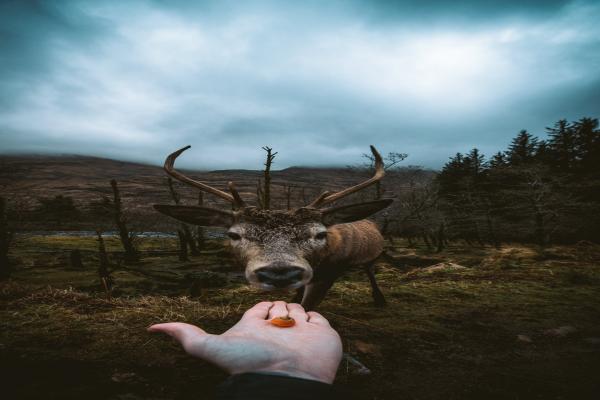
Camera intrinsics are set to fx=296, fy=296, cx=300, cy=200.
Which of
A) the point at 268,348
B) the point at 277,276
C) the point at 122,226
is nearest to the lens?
the point at 268,348

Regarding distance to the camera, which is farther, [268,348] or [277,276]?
[277,276]

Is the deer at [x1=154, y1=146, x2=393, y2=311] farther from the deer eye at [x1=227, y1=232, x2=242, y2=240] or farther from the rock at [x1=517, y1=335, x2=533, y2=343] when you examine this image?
the rock at [x1=517, y1=335, x2=533, y2=343]

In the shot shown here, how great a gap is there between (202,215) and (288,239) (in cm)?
172

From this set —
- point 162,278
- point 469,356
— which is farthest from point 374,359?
point 162,278

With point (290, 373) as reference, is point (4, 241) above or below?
below

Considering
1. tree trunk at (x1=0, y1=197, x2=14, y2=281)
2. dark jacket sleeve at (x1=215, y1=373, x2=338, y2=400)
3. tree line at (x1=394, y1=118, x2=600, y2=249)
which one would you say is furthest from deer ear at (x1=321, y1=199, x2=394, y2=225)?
tree line at (x1=394, y1=118, x2=600, y2=249)

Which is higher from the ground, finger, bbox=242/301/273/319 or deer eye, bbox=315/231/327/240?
deer eye, bbox=315/231/327/240

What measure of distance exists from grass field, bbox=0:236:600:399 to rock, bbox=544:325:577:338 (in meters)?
0.03

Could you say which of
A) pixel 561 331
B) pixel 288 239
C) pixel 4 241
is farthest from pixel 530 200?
pixel 4 241

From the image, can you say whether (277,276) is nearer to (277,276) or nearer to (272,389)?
(277,276)

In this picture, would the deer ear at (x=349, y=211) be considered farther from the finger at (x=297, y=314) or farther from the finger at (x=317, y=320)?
the finger at (x=317, y=320)

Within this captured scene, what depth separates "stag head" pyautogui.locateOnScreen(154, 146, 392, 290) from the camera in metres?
3.36

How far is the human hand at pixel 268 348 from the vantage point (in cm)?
170

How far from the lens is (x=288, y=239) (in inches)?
156
